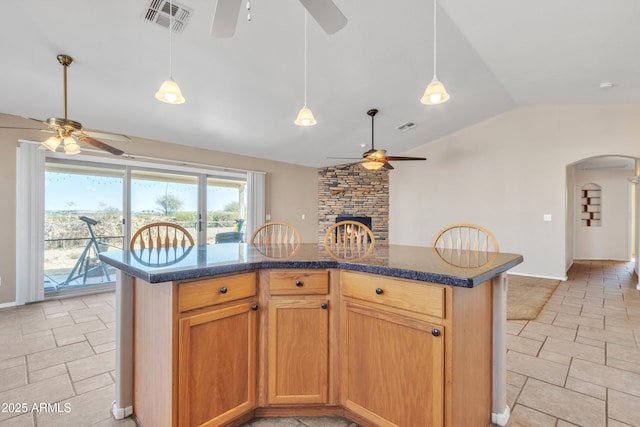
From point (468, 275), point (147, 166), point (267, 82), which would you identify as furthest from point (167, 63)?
point (468, 275)

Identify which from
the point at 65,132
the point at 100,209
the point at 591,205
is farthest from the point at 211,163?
the point at 591,205

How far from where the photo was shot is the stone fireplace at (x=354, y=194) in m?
7.17

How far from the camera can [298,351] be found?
1619 mm

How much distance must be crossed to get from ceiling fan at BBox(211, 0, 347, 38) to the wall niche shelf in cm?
869

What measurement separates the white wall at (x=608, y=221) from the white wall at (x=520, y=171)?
3.13 m

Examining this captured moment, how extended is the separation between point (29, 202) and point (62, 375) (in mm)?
2666

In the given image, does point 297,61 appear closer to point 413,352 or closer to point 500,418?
point 413,352

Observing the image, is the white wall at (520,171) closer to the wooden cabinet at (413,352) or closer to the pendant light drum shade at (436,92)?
the pendant light drum shade at (436,92)

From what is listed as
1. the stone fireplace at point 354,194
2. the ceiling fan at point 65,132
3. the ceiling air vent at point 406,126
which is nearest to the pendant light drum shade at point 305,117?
the ceiling fan at point 65,132

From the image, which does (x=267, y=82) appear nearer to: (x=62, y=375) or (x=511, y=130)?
(x=62, y=375)

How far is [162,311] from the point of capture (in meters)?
1.36

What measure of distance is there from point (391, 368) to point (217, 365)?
83 centimetres

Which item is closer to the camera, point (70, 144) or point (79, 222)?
point (70, 144)

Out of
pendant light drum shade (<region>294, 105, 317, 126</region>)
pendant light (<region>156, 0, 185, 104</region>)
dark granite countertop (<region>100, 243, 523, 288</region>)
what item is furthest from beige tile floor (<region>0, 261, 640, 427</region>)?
pendant light drum shade (<region>294, 105, 317, 126</region>)
